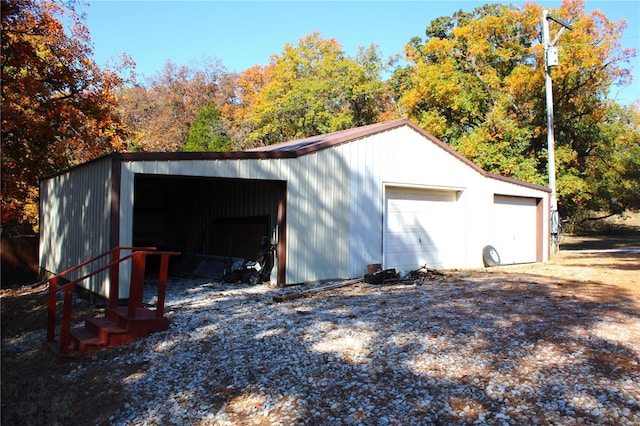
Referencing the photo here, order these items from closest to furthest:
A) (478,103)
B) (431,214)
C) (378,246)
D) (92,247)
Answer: (92,247), (378,246), (431,214), (478,103)

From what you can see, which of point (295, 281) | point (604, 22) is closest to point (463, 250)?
point (295, 281)

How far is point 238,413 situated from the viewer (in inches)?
167

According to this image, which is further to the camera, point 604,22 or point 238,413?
point 604,22

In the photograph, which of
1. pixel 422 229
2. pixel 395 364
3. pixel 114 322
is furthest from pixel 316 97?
pixel 395 364

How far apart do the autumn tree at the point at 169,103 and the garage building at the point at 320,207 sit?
1775 cm

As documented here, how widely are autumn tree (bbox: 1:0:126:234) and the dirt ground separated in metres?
4.74

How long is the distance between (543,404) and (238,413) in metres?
2.43

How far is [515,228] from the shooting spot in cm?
1497

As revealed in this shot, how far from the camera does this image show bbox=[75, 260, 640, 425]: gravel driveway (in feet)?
13.3

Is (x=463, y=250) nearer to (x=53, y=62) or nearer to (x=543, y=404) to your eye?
(x=543, y=404)

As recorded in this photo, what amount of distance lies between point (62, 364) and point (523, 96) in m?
21.0

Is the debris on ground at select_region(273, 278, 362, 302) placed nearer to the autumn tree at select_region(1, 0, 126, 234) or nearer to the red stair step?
the red stair step

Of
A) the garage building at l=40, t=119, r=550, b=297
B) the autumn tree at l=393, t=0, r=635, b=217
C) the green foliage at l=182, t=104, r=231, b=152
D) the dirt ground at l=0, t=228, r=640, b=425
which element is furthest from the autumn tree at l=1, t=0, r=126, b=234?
the autumn tree at l=393, t=0, r=635, b=217

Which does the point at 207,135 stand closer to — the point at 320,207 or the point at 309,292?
the point at 320,207
